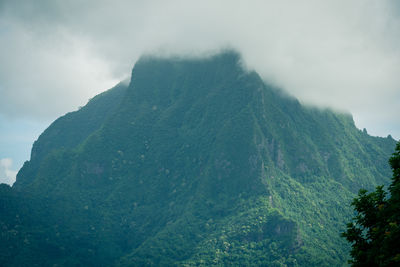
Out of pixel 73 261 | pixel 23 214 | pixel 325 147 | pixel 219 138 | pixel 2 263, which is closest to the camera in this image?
pixel 2 263

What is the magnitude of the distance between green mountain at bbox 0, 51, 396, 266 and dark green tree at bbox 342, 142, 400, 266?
97160mm

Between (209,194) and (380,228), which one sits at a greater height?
(209,194)

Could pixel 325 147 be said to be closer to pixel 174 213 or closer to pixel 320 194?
pixel 320 194

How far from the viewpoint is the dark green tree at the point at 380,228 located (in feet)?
85.4

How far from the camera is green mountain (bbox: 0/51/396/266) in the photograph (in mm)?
138250

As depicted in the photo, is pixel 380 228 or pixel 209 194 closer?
pixel 380 228

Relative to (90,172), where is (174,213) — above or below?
below

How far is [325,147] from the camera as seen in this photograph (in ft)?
616

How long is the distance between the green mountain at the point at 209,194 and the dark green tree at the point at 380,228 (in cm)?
9716

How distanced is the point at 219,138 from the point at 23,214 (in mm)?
76753

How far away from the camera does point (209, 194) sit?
531ft

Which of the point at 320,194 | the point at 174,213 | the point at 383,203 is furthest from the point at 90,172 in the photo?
the point at 383,203

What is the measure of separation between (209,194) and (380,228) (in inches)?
5293

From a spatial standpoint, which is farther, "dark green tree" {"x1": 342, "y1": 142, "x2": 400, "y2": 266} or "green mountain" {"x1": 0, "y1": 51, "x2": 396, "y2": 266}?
"green mountain" {"x1": 0, "y1": 51, "x2": 396, "y2": 266}
